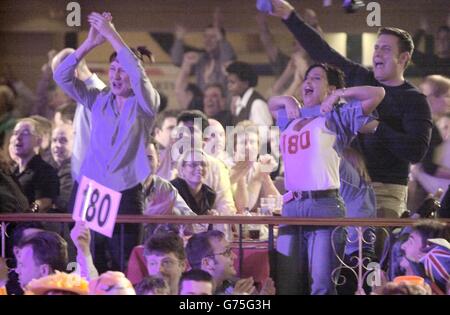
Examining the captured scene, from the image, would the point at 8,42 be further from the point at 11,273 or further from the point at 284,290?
the point at 284,290

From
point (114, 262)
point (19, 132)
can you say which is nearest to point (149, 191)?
point (114, 262)

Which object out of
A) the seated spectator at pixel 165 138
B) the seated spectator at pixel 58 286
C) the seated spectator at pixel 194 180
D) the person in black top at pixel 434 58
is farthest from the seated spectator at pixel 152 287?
the person in black top at pixel 434 58

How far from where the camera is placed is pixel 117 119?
22.6 feet

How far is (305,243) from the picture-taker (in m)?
6.67

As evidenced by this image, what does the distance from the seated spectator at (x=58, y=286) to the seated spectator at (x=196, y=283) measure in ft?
2.20

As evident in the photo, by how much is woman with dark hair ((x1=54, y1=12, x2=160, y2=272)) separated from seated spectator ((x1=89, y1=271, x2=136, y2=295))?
0.10 m

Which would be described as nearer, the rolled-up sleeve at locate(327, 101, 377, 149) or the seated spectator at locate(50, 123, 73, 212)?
the rolled-up sleeve at locate(327, 101, 377, 149)

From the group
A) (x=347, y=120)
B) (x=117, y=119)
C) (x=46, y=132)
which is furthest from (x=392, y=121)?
(x=46, y=132)

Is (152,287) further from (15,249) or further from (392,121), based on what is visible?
(392,121)

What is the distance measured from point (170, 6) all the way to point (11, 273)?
2182mm

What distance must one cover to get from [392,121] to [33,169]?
254cm

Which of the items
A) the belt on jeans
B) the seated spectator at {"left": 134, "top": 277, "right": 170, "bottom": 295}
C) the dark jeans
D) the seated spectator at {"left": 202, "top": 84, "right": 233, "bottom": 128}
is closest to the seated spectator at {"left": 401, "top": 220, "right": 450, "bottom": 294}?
the belt on jeans

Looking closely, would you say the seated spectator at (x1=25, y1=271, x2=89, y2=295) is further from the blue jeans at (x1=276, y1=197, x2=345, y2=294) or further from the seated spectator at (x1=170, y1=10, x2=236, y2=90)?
the seated spectator at (x1=170, y1=10, x2=236, y2=90)

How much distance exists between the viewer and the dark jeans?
6.79 metres
